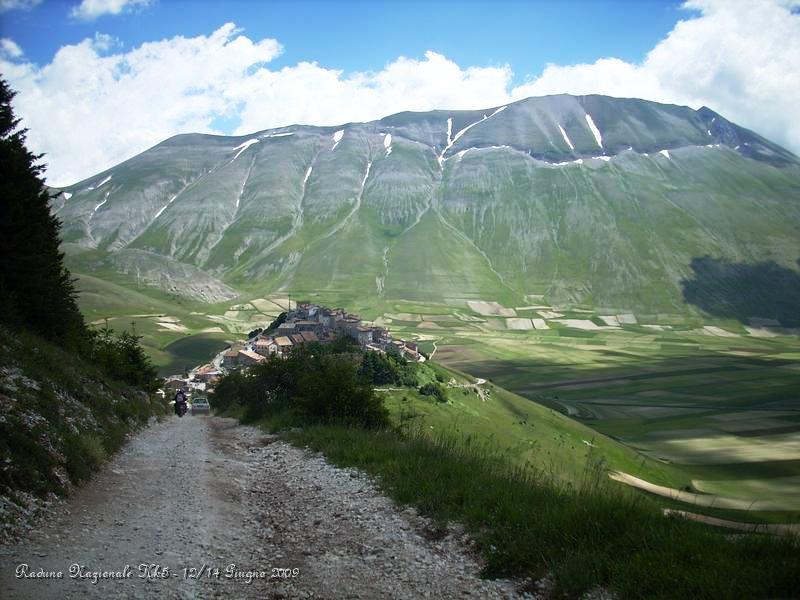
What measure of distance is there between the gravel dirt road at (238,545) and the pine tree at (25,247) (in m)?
18.4

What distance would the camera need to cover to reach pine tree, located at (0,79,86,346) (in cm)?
2886

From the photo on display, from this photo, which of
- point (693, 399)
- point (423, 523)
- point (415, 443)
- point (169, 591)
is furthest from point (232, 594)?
point (693, 399)

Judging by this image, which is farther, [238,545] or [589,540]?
[238,545]

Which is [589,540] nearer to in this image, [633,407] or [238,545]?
[238,545]

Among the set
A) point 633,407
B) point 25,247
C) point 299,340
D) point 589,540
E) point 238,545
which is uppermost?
point 25,247

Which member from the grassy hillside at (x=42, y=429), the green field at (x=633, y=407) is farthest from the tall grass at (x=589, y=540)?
the grassy hillside at (x=42, y=429)

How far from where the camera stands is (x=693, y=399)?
107 m

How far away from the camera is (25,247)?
1189 inches

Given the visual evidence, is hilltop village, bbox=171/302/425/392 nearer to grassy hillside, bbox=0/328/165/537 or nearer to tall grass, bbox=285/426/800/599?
grassy hillside, bbox=0/328/165/537

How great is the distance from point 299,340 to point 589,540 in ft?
381

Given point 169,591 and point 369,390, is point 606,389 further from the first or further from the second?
point 169,591

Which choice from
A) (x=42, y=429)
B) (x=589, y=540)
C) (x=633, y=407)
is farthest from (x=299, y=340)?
(x=589, y=540)

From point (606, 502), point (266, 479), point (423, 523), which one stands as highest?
point (606, 502)

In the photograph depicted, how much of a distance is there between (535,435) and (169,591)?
6717cm
